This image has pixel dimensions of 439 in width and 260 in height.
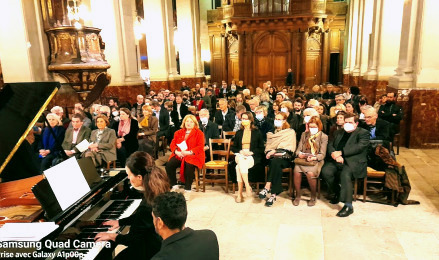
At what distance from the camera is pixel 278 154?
214 inches

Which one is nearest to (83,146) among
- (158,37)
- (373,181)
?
(373,181)

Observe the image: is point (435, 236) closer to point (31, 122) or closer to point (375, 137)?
point (375, 137)

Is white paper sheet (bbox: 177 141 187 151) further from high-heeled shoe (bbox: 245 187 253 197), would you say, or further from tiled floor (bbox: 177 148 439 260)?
high-heeled shoe (bbox: 245 187 253 197)

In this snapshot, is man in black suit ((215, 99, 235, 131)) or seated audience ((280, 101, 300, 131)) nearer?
seated audience ((280, 101, 300, 131))

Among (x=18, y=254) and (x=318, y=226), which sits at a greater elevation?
(x=18, y=254)

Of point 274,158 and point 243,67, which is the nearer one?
point 274,158

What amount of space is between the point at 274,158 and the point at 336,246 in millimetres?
1759

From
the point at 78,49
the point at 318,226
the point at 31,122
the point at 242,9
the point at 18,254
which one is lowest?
the point at 318,226

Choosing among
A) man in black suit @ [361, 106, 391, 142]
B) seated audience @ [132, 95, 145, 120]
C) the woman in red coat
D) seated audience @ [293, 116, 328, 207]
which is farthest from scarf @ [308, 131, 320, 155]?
seated audience @ [132, 95, 145, 120]

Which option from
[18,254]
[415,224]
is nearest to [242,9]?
[415,224]

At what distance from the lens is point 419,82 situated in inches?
311

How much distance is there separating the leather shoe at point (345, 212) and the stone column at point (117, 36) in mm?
7812

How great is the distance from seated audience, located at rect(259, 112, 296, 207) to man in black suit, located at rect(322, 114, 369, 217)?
2.00ft

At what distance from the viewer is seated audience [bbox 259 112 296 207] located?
5.38m
